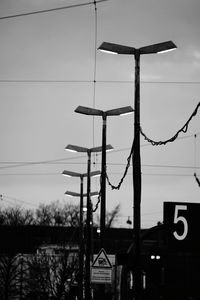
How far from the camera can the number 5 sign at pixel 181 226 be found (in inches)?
408

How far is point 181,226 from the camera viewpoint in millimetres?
10461

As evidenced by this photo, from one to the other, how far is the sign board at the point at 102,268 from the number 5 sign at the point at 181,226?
9334 millimetres

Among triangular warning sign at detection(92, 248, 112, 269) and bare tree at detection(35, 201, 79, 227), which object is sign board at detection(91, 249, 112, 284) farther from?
bare tree at detection(35, 201, 79, 227)

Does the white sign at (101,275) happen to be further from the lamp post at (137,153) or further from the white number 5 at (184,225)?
the white number 5 at (184,225)

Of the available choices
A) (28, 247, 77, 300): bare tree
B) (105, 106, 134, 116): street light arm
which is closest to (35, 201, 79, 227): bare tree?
(28, 247, 77, 300): bare tree

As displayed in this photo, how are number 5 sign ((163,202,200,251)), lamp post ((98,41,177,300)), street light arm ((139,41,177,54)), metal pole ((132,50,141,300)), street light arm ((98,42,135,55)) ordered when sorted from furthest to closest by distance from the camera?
street light arm ((98,42,135,55)) < street light arm ((139,41,177,54)) < lamp post ((98,41,177,300)) < metal pole ((132,50,141,300)) < number 5 sign ((163,202,200,251))

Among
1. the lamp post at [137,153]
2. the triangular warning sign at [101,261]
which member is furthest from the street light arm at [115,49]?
the triangular warning sign at [101,261]

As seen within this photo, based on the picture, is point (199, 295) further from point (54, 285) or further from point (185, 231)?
point (54, 285)

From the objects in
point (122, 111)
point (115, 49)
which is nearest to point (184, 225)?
point (115, 49)

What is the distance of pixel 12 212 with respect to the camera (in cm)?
8038

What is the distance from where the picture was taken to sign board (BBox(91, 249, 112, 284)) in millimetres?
19531

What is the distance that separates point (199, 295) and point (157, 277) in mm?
12146

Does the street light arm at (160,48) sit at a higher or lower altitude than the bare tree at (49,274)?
higher

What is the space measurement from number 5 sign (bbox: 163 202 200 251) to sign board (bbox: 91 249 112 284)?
30.6 ft
